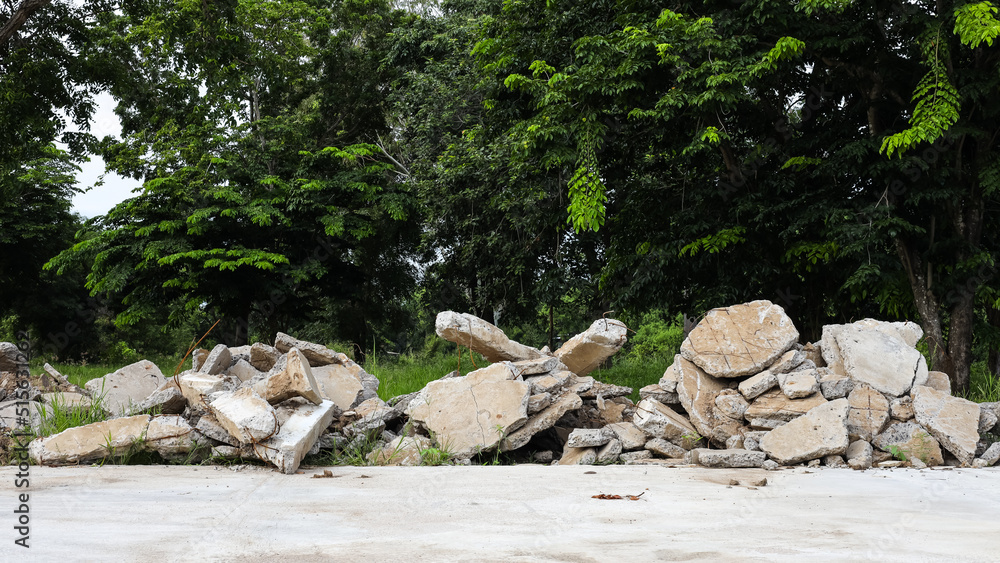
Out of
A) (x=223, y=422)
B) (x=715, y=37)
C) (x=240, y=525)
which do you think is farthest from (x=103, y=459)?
(x=715, y=37)

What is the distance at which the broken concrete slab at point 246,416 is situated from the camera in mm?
5586

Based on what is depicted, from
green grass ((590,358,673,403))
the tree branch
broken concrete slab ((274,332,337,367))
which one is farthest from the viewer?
the tree branch

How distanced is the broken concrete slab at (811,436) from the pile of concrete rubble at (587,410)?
0.04 feet

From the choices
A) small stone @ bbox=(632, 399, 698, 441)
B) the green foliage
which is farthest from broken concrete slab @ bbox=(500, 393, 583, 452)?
the green foliage

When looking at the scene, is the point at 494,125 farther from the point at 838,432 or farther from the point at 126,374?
the point at 838,432

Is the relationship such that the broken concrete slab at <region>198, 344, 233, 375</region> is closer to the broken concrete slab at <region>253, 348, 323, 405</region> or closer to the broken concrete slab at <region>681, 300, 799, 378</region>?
the broken concrete slab at <region>253, 348, 323, 405</region>

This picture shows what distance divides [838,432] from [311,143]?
17.9 meters

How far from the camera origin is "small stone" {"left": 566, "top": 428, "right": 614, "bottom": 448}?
636cm

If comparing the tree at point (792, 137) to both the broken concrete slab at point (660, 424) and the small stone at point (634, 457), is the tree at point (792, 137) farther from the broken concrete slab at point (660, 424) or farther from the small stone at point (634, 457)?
the small stone at point (634, 457)

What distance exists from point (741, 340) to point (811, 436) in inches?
52.7

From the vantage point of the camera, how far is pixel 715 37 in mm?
10094

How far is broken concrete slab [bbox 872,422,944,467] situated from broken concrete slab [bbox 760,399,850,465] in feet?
1.66

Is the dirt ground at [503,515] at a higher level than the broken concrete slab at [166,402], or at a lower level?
lower

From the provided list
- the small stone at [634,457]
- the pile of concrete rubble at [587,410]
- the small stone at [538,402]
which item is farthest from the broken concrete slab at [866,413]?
the small stone at [538,402]
